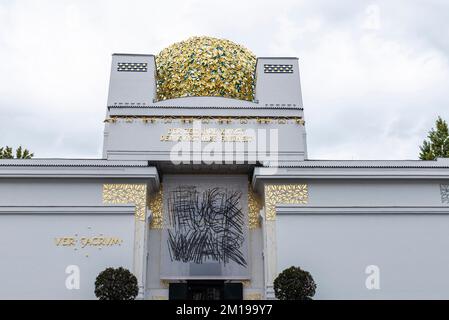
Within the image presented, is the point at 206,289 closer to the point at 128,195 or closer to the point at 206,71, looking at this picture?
the point at 128,195

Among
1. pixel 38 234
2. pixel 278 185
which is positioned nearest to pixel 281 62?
pixel 278 185

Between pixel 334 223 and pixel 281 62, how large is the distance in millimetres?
3968

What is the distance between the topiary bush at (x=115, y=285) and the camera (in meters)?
8.32

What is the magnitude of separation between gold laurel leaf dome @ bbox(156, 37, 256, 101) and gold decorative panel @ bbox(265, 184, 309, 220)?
2733 millimetres

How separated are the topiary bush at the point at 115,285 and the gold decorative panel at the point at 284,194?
293cm

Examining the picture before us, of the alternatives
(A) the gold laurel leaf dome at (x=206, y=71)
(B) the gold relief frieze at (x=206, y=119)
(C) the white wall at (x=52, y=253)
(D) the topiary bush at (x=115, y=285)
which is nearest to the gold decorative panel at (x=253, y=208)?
(B) the gold relief frieze at (x=206, y=119)

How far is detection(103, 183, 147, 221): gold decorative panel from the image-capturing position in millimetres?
9539

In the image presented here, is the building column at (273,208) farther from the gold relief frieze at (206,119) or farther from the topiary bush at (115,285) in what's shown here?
the topiary bush at (115,285)

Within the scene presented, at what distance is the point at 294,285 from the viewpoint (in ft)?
27.5

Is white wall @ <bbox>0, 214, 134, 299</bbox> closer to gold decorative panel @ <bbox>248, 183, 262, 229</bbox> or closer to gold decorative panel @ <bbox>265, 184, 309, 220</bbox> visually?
gold decorative panel @ <bbox>248, 183, 262, 229</bbox>

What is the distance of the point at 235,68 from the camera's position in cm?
1166

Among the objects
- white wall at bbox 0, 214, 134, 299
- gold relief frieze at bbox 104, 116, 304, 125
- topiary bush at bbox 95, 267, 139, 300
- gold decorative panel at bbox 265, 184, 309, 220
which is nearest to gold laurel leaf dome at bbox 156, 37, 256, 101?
gold relief frieze at bbox 104, 116, 304, 125

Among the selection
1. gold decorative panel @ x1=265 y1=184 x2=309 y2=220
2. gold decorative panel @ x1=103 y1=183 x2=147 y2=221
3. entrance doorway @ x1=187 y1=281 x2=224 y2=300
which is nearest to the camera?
gold decorative panel @ x1=103 y1=183 x2=147 y2=221

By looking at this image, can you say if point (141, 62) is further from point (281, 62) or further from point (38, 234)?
point (38, 234)
